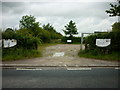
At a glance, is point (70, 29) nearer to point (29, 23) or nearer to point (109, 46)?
point (29, 23)

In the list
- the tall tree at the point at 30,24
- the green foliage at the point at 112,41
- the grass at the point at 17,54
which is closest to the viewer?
the grass at the point at 17,54

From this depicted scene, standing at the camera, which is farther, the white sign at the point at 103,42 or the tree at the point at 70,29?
the tree at the point at 70,29

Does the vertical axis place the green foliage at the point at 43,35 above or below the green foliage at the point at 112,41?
above

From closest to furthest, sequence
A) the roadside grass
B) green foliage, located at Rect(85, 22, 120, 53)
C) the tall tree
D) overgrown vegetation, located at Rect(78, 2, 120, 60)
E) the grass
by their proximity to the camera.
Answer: the grass, the roadside grass, overgrown vegetation, located at Rect(78, 2, 120, 60), green foliage, located at Rect(85, 22, 120, 53), the tall tree

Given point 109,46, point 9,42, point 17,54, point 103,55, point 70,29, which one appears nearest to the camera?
point 17,54

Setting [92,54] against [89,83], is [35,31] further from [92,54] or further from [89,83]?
[89,83]

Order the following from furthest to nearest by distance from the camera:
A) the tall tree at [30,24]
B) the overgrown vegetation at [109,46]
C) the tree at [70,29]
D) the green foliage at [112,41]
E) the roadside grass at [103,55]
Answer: the tree at [70,29] → the tall tree at [30,24] → the green foliage at [112,41] → the overgrown vegetation at [109,46] → the roadside grass at [103,55]

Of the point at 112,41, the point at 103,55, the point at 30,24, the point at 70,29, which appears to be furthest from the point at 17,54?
the point at 70,29

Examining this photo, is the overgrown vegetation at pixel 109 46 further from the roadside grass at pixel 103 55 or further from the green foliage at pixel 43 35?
the green foliage at pixel 43 35

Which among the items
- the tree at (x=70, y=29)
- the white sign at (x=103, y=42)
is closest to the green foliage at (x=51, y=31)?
the tree at (x=70, y=29)

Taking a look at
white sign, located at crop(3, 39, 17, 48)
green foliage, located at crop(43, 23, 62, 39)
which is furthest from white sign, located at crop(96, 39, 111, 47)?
green foliage, located at crop(43, 23, 62, 39)

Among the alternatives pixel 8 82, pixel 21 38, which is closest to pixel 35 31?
pixel 21 38

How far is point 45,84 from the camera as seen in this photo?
17.3 feet

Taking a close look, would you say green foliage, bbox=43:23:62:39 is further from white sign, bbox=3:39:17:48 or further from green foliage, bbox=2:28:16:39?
white sign, bbox=3:39:17:48
